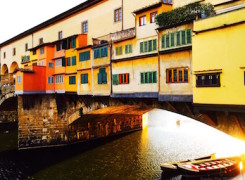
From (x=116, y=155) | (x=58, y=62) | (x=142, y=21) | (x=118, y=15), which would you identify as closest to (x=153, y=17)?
(x=142, y=21)

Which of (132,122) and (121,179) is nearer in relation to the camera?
(121,179)

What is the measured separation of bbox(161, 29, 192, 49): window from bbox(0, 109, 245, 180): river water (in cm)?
1034

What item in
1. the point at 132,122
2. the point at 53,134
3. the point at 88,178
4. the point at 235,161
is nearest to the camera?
the point at 235,161

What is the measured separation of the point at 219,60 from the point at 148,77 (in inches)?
238

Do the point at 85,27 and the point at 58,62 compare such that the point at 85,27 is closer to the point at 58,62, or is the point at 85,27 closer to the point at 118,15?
the point at 58,62

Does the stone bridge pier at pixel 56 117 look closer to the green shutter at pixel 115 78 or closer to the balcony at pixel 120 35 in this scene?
the green shutter at pixel 115 78

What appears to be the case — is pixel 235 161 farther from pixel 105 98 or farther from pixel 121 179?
pixel 105 98

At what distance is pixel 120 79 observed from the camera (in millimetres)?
20703

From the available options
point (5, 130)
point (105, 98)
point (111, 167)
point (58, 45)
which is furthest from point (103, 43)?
point (5, 130)

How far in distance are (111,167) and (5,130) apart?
26888mm

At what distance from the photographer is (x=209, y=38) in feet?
44.0

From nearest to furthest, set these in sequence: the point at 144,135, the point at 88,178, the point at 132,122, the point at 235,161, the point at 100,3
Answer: the point at 235,161 → the point at 88,178 → the point at 100,3 → the point at 144,135 → the point at 132,122

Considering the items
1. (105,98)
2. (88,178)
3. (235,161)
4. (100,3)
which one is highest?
(100,3)

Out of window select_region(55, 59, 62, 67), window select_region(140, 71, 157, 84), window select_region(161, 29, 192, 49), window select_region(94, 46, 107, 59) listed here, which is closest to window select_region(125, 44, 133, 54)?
window select_region(140, 71, 157, 84)
